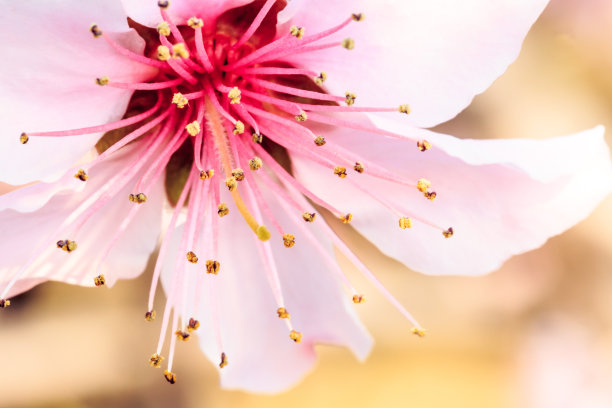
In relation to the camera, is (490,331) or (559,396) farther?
(559,396)

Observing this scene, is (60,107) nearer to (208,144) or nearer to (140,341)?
(208,144)

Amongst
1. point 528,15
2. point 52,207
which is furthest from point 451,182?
point 52,207

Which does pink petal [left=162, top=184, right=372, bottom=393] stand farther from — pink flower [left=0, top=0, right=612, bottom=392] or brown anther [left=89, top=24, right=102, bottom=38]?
brown anther [left=89, top=24, right=102, bottom=38]

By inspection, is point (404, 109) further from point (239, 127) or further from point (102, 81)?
point (102, 81)

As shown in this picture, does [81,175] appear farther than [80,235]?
No

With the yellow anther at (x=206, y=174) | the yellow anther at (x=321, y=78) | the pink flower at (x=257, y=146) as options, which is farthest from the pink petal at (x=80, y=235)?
the yellow anther at (x=321, y=78)

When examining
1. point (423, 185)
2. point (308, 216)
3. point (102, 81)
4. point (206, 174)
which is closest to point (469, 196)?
point (423, 185)
